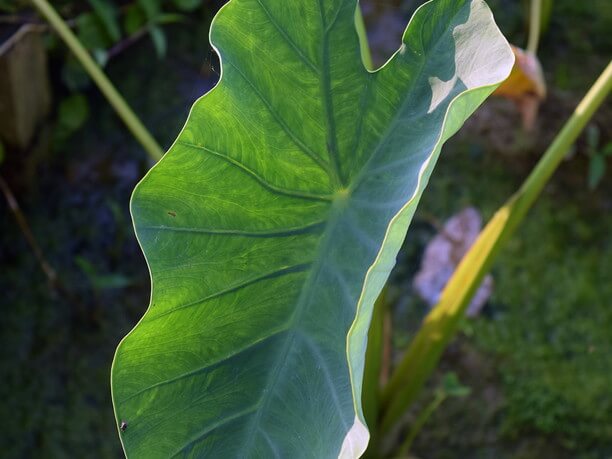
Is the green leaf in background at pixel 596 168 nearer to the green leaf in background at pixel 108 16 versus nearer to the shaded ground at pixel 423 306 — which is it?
the shaded ground at pixel 423 306

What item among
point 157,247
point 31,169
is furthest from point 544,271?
point 31,169

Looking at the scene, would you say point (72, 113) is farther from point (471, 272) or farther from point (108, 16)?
point (471, 272)

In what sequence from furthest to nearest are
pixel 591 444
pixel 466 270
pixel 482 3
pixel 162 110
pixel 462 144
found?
pixel 162 110
pixel 462 144
pixel 591 444
pixel 466 270
pixel 482 3

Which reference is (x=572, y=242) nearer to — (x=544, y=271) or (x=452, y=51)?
(x=544, y=271)

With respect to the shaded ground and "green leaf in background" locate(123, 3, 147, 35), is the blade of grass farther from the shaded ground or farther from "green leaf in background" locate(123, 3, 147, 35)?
"green leaf in background" locate(123, 3, 147, 35)

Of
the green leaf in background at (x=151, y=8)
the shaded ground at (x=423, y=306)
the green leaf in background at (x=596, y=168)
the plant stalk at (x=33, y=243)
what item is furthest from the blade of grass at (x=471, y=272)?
the green leaf in background at (x=151, y=8)

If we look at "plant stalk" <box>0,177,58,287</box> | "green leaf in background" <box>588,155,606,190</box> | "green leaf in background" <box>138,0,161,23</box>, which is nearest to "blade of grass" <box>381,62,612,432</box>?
"green leaf in background" <box>588,155,606,190</box>
